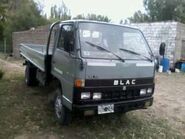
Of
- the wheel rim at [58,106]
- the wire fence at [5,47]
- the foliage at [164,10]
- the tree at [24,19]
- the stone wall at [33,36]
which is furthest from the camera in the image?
the foliage at [164,10]

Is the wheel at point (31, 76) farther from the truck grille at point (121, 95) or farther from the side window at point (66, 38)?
the truck grille at point (121, 95)

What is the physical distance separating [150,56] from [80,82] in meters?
1.76

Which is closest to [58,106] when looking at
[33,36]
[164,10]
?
[33,36]

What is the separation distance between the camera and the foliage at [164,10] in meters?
31.1

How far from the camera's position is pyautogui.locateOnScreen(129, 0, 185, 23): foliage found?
31.1m

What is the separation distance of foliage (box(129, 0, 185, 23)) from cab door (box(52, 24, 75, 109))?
2777 centimetres

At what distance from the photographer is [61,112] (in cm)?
529

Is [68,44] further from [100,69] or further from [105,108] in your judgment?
[105,108]

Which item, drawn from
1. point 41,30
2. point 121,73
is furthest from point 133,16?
point 121,73

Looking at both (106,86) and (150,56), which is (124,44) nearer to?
(150,56)

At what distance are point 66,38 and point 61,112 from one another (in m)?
1.46

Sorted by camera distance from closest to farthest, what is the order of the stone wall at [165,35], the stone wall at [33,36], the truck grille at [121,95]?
1. the truck grille at [121,95]
2. the stone wall at [165,35]
3. the stone wall at [33,36]

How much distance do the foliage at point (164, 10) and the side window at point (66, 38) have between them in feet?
91.0

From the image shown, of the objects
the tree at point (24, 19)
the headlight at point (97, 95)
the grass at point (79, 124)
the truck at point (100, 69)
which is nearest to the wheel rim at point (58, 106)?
the truck at point (100, 69)
